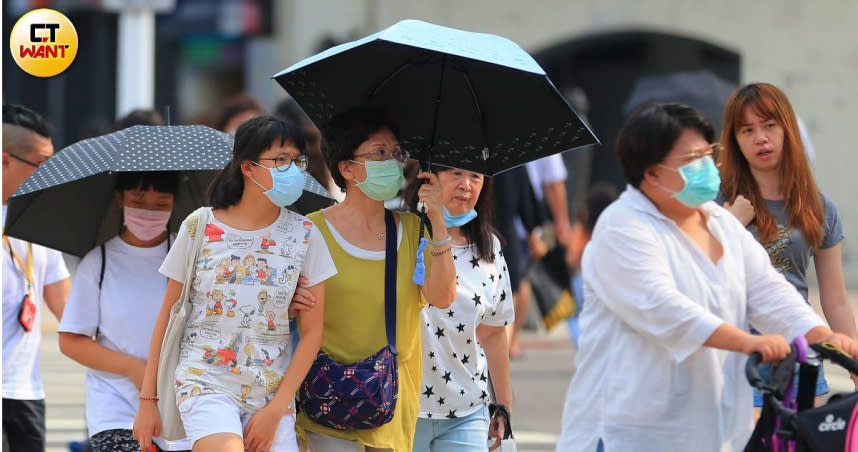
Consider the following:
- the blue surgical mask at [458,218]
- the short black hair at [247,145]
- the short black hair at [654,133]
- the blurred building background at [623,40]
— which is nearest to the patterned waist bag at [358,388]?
the short black hair at [247,145]

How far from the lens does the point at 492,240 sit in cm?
612

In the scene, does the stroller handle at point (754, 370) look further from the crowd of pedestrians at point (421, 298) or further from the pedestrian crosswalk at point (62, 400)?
the pedestrian crosswalk at point (62, 400)

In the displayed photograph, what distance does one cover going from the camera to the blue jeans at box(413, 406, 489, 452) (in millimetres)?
5773

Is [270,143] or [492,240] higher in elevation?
[270,143]

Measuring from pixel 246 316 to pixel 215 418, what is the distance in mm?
351

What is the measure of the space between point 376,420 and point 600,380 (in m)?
0.74

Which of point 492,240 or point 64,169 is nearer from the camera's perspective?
point 64,169

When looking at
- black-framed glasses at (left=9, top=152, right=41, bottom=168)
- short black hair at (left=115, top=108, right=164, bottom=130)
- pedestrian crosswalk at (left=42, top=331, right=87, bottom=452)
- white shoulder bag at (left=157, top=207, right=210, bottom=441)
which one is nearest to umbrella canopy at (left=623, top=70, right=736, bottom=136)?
pedestrian crosswalk at (left=42, top=331, right=87, bottom=452)

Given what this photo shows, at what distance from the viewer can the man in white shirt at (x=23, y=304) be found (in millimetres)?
6492

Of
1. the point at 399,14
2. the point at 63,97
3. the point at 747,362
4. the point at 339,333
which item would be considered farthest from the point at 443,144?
the point at 63,97

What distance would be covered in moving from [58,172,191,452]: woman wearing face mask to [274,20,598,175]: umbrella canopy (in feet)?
2.34

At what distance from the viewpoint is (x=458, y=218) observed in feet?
19.7

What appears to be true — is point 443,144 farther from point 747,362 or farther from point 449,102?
point 747,362

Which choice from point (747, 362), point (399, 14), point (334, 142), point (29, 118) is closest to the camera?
point (747, 362)
